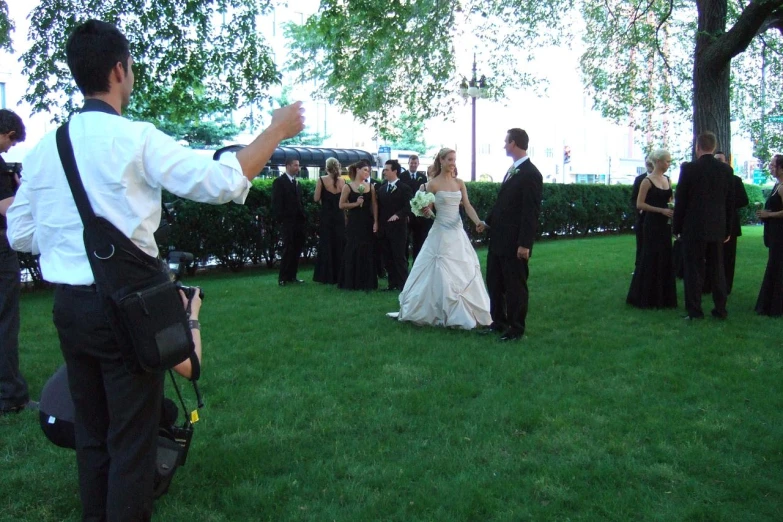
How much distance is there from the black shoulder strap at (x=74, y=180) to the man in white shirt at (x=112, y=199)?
22mm

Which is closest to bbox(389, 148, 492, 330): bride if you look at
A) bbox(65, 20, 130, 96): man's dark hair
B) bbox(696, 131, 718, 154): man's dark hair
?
bbox(696, 131, 718, 154): man's dark hair

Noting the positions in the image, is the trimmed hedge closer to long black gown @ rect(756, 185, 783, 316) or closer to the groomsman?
the groomsman

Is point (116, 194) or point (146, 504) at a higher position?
point (116, 194)

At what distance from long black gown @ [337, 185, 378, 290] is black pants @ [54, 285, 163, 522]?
27.4 feet

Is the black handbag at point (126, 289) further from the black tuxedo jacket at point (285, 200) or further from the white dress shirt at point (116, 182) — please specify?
the black tuxedo jacket at point (285, 200)

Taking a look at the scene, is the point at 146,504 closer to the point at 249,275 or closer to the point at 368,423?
the point at 368,423

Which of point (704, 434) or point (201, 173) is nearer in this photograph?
point (201, 173)

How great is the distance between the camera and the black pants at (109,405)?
2.51 metres

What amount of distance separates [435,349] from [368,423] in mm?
2241

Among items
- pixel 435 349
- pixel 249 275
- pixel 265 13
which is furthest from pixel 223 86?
pixel 435 349

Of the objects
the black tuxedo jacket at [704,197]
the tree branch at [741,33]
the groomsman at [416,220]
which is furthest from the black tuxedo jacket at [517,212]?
the tree branch at [741,33]

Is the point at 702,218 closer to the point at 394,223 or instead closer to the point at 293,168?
the point at 394,223

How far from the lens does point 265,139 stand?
253cm

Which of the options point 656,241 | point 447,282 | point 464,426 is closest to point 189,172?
point 464,426
